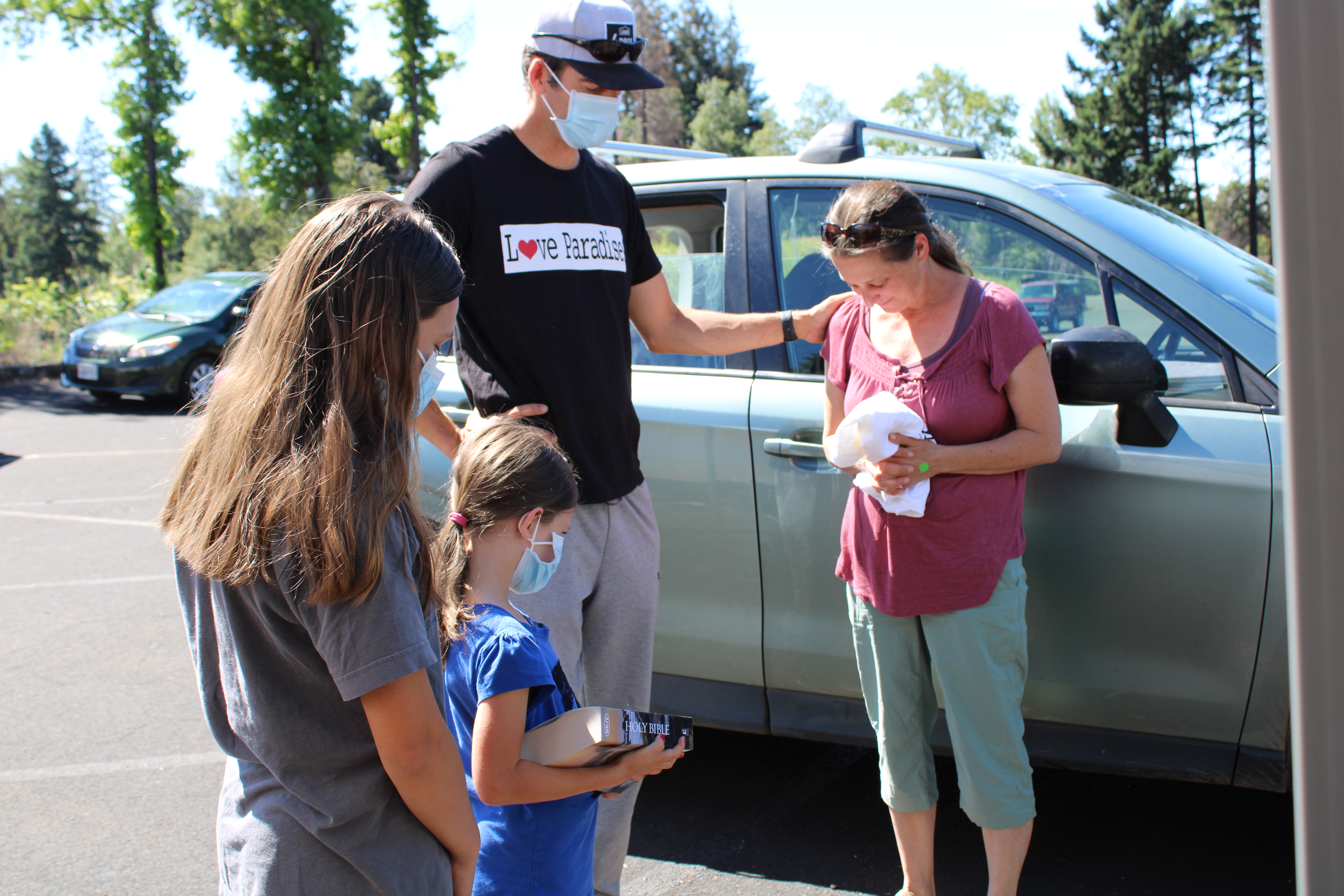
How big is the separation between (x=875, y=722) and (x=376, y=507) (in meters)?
1.59

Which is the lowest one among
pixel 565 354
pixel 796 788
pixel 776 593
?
pixel 796 788

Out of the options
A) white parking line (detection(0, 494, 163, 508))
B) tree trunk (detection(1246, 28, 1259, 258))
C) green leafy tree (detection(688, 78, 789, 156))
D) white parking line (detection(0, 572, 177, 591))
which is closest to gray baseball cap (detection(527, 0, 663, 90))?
white parking line (detection(0, 572, 177, 591))

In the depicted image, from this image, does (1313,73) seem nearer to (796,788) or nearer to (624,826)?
(624,826)

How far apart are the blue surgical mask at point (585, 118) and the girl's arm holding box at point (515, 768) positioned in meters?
1.34

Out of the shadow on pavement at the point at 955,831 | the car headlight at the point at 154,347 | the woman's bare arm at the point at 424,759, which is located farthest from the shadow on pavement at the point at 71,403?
the woman's bare arm at the point at 424,759

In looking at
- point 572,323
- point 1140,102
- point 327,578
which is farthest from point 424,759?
point 1140,102

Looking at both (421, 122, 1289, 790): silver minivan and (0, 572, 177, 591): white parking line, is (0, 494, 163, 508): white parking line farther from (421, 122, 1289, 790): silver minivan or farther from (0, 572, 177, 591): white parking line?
(421, 122, 1289, 790): silver minivan

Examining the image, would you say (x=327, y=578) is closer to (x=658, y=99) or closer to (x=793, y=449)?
(x=793, y=449)

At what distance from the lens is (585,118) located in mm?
2361

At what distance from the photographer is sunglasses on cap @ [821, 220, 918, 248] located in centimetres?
221

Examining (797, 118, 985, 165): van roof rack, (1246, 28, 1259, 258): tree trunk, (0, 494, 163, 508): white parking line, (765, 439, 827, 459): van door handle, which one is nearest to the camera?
(765, 439, 827, 459): van door handle

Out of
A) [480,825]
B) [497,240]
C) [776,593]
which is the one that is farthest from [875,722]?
[497,240]

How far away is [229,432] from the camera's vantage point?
1254mm

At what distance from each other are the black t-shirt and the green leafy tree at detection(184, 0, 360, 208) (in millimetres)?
17115
